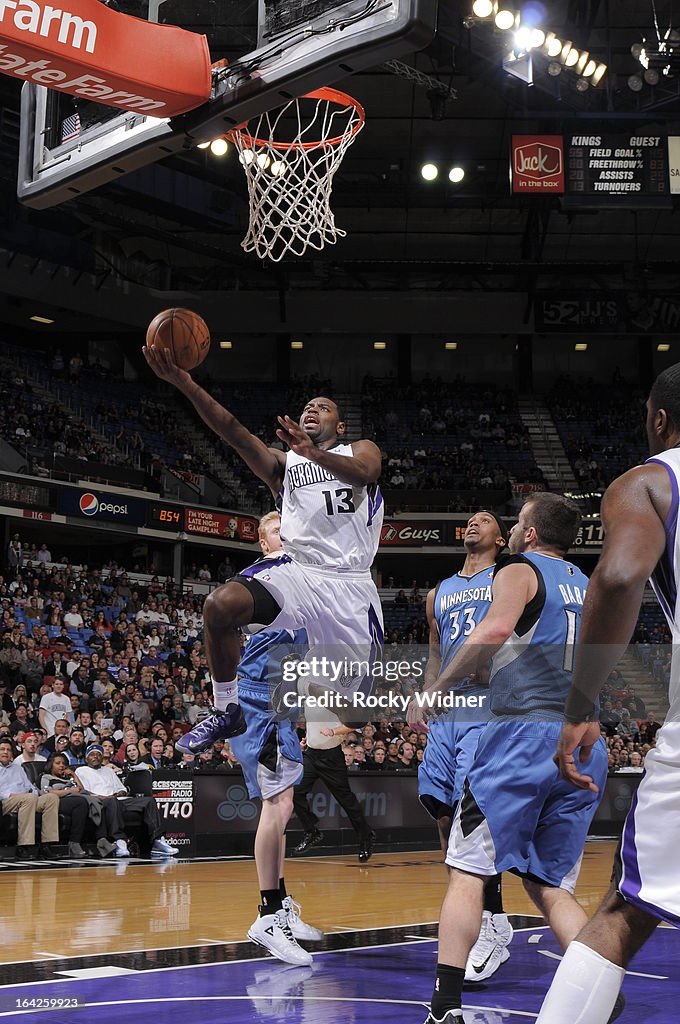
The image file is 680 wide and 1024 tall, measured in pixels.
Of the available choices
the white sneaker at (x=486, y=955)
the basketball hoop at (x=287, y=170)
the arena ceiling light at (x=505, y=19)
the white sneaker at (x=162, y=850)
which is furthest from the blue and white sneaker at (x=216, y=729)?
the arena ceiling light at (x=505, y=19)

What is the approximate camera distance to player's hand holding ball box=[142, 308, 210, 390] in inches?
205

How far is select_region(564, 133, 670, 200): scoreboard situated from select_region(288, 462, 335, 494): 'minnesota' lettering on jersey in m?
12.7

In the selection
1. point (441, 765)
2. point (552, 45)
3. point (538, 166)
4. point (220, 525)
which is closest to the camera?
point (441, 765)

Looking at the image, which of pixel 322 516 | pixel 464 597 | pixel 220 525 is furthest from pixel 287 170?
pixel 220 525

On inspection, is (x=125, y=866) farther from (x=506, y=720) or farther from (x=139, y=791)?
(x=506, y=720)

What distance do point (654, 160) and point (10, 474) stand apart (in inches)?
582

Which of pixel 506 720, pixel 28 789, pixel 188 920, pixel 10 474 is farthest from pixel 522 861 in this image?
pixel 10 474

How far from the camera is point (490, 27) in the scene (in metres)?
15.8

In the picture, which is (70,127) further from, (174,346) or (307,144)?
(307,144)

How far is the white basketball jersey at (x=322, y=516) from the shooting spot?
545 centimetres

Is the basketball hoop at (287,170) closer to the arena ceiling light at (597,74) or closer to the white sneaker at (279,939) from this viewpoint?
the white sneaker at (279,939)

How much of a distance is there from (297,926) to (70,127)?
449cm

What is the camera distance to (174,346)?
5266mm

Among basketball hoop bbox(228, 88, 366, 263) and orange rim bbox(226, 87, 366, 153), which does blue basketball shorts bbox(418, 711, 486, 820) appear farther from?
orange rim bbox(226, 87, 366, 153)
